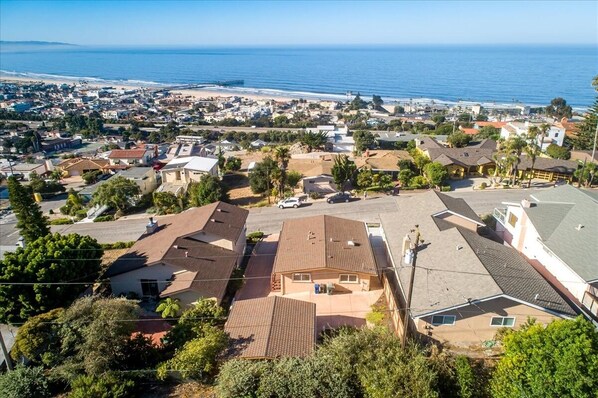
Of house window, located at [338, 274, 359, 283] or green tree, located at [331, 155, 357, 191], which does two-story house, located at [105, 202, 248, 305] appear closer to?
house window, located at [338, 274, 359, 283]

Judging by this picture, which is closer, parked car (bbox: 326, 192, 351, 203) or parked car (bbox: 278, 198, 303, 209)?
parked car (bbox: 278, 198, 303, 209)

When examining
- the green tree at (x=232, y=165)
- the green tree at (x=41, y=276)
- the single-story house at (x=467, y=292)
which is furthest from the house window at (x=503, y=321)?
the green tree at (x=232, y=165)

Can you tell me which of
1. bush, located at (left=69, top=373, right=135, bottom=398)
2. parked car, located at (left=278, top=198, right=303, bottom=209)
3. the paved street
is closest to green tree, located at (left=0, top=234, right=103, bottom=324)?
bush, located at (left=69, top=373, right=135, bottom=398)

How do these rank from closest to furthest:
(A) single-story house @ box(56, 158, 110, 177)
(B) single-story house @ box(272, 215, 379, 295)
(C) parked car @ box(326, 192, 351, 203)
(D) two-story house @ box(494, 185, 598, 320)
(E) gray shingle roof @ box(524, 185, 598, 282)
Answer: (D) two-story house @ box(494, 185, 598, 320) < (E) gray shingle roof @ box(524, 185, 598, 282) < (B) single-story house @ box(272, 215, 379, 295) < (C) parked car @ box(326, 192, 351, 203) < (A) single-story house @ box(56, 158, 110, 177)

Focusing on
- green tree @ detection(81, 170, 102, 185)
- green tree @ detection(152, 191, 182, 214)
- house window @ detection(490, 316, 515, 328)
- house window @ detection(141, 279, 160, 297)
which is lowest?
green tree @ detection(81, 170, 102, 185)

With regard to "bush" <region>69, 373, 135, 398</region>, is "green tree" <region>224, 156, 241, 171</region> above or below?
below

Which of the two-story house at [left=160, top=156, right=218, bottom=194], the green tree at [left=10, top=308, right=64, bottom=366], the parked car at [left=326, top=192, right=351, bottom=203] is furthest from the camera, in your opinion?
the two-story house at [left=160, top=156, right=218, bottom=194]

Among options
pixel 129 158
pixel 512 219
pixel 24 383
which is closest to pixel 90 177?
pixel 129 158

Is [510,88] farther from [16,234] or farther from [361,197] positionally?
[16,234]
